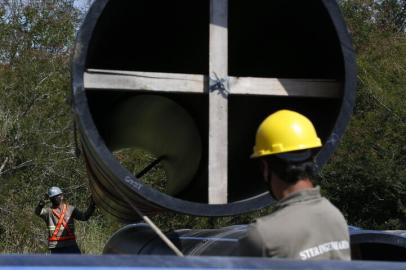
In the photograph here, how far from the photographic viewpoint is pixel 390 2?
23.6 meters

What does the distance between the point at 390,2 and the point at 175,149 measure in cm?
1916

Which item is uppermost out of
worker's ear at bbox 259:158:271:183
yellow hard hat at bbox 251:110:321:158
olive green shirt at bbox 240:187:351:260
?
yellow hard hat at bbox 251:110:321:158

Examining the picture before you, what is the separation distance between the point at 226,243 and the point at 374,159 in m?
11.5

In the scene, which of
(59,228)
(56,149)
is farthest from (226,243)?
(56,149)

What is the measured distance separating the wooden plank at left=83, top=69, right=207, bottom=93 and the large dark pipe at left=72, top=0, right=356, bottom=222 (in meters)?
0.02

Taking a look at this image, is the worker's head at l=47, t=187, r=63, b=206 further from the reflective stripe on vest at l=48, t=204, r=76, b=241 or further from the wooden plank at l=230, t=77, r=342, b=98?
the wooden plank at l=230, t=77, r=342, b=98

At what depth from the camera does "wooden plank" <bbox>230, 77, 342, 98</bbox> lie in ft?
14.3

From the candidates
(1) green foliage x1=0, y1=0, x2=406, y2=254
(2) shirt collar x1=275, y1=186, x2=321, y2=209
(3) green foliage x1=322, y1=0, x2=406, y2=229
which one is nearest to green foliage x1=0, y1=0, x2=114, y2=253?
(1) green foliage x1=0, y1=0, x2=406, y2=254

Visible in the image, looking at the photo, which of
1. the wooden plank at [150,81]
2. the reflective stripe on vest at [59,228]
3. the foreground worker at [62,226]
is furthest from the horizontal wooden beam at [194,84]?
the reflective stripe on vest at [59,228]

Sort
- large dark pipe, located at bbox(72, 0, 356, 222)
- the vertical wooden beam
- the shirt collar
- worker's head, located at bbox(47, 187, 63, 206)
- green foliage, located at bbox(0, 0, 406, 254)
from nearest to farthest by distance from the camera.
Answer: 1. the shirt collar
2. large dark pipe, located at bbox(72, 0, 356, 222)
3. the vertical wooden beam
4. worker's head, located at bbox(47, 187, 63, 206)
5. green foliage, located at bbox(0, 0, 406, 254)

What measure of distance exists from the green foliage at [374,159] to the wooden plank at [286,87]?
10670 millimetres

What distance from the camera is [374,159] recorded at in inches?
607

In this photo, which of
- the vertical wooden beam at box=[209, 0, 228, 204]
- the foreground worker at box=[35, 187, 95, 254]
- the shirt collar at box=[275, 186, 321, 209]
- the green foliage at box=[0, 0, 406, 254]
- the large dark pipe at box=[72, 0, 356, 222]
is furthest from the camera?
the green foliage at box=[0, 0, 406, 254]

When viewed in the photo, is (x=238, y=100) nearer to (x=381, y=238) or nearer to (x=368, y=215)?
(x=381, y=238)
